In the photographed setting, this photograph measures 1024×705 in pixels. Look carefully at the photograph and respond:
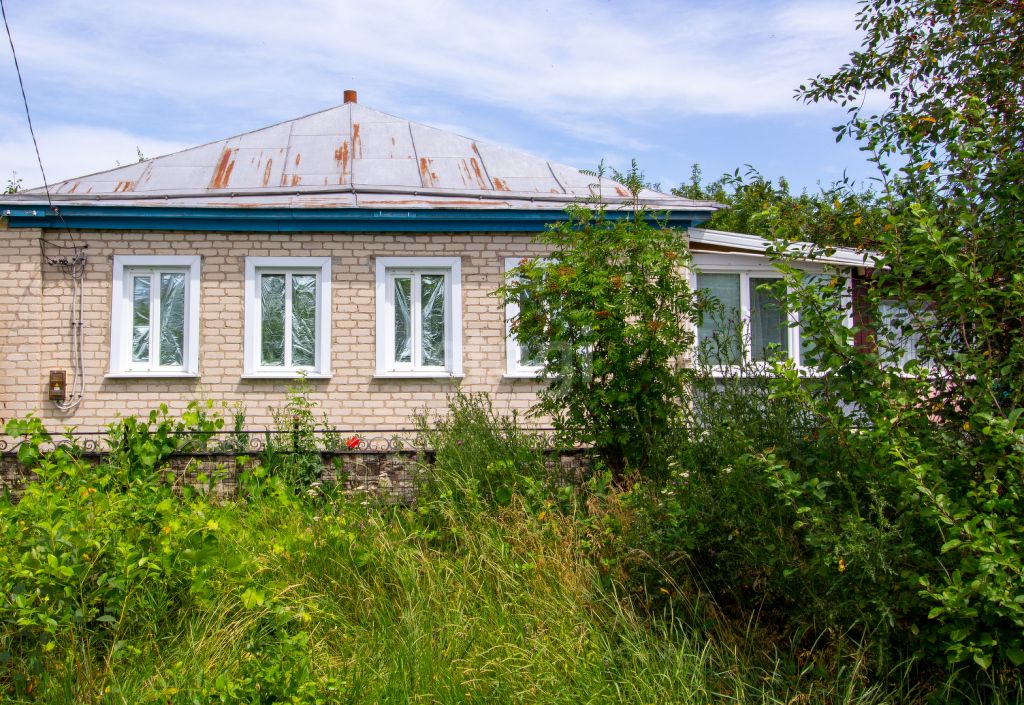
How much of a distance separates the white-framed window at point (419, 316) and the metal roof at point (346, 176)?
2.65 ft

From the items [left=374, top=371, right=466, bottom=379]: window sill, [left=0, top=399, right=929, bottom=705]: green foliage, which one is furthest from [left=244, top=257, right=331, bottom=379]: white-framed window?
[left=0, top=399, right=929, bottom=705]: green foliage

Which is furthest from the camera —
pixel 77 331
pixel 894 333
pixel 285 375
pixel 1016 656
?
pixel 285 375

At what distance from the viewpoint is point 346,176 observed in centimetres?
1161

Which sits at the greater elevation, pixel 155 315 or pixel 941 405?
pixel 155 315

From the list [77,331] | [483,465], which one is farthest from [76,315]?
[483,465]

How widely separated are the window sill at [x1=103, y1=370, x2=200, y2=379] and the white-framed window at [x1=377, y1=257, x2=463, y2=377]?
2225 mm

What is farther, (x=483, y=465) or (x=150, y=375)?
(x=150, y=375)

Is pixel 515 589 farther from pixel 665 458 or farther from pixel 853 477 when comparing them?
pixel 853 477

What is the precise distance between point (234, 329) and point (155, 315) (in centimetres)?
97

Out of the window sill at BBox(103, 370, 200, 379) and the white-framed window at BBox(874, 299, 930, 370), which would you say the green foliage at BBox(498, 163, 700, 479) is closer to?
the white-framed window at BBox(874, 299, 930, 370)

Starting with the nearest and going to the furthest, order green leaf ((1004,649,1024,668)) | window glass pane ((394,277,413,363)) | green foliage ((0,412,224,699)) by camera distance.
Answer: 1. green leaf ((1004,649,1024,668))
2. green foliage ((0,412,224,699))
3. window glass pane ((394,277,413,363))

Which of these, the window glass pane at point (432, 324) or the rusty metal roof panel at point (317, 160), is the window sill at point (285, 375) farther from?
the rusty metal roof panel at point (317, 160)

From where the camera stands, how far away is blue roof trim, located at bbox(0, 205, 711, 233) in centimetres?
1060

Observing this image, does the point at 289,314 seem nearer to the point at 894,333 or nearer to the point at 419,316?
the point at 419,316
